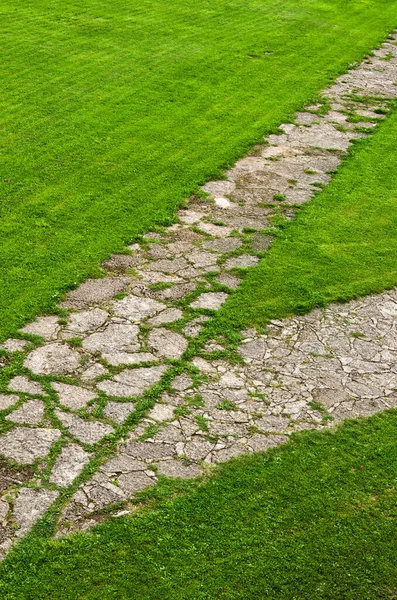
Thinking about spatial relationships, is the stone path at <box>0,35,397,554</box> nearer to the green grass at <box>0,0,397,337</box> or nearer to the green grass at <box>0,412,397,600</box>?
the green grass at <box>0,412,397,600</box>

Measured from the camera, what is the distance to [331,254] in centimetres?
935

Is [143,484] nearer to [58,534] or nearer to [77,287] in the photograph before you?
[58,534]

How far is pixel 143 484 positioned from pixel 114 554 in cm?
71

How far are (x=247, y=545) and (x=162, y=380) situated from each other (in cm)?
197

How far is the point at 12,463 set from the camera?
6.13 meters

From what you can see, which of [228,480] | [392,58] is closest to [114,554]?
[228,480]

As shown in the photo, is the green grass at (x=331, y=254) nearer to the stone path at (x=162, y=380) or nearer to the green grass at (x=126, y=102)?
the stone path at (x=162, y=380)

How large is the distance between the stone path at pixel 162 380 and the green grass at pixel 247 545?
23 cm

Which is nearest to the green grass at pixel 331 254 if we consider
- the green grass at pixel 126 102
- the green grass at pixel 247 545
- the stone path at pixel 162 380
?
the stone path at pixel 162 380

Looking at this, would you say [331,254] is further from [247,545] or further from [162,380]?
[247,545]

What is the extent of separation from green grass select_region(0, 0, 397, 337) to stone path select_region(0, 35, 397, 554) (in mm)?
539

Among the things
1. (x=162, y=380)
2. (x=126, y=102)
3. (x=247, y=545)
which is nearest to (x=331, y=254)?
(x=162, y=380)

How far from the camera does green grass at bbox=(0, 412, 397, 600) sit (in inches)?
208

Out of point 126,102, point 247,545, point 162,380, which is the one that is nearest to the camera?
point 247,545
